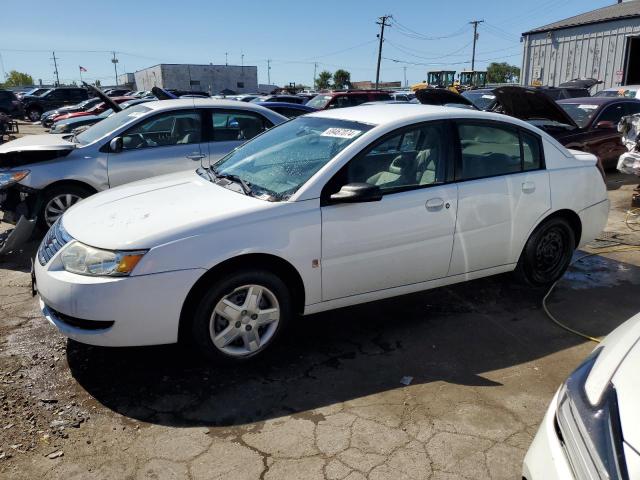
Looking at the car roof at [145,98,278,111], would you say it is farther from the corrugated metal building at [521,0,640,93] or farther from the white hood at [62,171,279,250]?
the corrugated metal building at [521,0,640,93]

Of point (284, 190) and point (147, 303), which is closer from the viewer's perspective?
point (147, 303)

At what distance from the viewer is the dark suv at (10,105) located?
26359 millimetres

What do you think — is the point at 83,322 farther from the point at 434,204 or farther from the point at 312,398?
the point at 434,204

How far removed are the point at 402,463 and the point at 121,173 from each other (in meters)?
4.86

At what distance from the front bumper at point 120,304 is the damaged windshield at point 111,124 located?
12.0 feet

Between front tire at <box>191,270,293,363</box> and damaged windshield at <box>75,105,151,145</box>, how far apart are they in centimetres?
396

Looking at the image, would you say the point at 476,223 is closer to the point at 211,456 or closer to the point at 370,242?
the point at 370,242

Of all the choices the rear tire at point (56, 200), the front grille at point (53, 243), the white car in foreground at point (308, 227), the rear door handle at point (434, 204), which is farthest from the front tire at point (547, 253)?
the rear tire at point (56, 200)

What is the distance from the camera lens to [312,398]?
3.15 m

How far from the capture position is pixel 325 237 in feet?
11.3

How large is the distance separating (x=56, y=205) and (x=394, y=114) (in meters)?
4.14

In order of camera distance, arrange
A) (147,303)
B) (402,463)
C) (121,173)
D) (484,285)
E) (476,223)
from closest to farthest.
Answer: (402,463) < (147,303) < (476,223) < (484,285) < (121,173)

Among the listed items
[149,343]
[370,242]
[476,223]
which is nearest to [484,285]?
[476,223]

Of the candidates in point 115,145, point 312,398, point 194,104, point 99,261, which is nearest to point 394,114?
point 312,398
